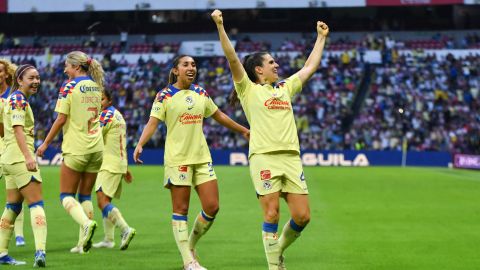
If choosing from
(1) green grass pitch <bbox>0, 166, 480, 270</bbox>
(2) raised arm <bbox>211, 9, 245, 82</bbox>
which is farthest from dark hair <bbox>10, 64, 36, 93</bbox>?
(2) raised arm <bbox>211, 9, 245, 82</bbox>

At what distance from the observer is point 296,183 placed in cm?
890

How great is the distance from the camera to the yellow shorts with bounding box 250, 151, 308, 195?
8.84 m

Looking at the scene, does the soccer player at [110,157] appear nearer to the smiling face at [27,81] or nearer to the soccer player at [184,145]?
the smiling face at [27,81]

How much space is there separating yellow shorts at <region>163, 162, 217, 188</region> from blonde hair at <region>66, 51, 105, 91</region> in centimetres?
186

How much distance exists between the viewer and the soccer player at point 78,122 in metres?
10.7

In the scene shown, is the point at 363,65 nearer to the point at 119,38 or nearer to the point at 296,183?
the point at 119,38

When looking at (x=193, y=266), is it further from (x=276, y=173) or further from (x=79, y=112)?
(x=79, y=112)

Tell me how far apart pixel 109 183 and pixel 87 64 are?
219 cm

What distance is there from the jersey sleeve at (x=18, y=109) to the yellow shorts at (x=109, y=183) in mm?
2765

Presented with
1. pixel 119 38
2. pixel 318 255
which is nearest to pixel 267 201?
pixel 318 255

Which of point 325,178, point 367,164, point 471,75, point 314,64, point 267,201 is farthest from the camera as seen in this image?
point 471,75

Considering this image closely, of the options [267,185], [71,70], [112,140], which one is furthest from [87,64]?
[267,185]

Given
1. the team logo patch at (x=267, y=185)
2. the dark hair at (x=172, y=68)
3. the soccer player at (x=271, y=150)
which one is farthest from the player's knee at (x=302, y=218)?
the dark hair at (x=172, y=68)

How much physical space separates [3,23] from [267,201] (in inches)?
2077
